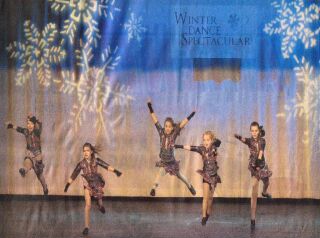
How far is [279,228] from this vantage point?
575 cm

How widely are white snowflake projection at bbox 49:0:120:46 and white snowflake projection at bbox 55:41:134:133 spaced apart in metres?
0.13

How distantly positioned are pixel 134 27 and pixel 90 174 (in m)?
1.19

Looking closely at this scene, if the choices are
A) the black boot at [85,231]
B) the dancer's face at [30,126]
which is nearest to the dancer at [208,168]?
the black boot at [85,231]

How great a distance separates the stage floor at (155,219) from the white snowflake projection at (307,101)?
0.61 meters

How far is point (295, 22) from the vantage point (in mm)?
5742

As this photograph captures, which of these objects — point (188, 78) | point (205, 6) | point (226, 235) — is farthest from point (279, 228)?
point (205, 6)

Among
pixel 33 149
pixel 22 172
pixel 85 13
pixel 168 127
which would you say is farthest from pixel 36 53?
pixel 168 127

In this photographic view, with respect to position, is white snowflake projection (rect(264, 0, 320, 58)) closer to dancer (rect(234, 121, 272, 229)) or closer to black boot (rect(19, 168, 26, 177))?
dancer (rect(234, 121, 272, 229))

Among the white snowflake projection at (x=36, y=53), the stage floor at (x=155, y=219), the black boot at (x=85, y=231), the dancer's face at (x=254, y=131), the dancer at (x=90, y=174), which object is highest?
the white snowflake projection at (x=36, y=53)

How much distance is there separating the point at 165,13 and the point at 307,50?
3.68 feet

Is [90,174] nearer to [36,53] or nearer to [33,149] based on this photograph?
[33,149]

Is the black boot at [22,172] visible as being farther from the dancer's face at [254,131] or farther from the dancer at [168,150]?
the dancer's face at [254,131]

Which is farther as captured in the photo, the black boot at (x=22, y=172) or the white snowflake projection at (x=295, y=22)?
the black boot at (x=22, y=172)

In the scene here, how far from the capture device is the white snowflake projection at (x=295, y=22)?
5734 mm
